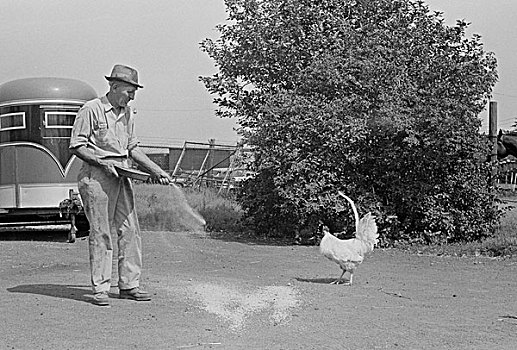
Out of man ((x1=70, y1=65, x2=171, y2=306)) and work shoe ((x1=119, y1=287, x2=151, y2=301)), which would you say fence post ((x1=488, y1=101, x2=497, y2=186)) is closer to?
man ((x1=70, y1=65, x2=171, y2=306))

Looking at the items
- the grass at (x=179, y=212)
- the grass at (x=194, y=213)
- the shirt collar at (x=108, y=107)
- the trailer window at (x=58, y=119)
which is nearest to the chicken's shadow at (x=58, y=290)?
the shirt collar at (x=108, y=107)

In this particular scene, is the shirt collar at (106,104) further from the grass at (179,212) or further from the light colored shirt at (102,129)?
the grass at (179,212)

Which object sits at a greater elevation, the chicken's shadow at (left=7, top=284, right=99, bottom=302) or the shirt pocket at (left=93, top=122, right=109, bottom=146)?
the shirt pocket at (left=93, top=122, right=109, bottom=146)

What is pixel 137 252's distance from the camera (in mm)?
9234

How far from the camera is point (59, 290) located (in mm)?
9906

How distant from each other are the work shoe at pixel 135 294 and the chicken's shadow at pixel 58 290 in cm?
39

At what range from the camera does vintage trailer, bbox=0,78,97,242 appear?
18.1 metres

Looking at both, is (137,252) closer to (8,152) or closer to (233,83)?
(8,152)

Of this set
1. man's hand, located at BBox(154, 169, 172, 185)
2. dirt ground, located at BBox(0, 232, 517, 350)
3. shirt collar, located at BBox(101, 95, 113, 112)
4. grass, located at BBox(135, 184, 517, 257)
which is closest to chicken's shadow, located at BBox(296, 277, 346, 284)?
dirt ground, located at BBox(0, 232, 517, 350)

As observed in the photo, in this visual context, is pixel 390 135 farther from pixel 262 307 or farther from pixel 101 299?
pixel 101 299

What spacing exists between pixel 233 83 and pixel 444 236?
7.36 m

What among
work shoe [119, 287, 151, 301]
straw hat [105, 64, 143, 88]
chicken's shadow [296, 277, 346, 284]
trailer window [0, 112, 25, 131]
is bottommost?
chicken's shadow [296, 277, 346, 284]

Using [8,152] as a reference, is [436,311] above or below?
below

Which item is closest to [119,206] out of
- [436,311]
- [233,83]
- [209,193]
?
[436,311]
